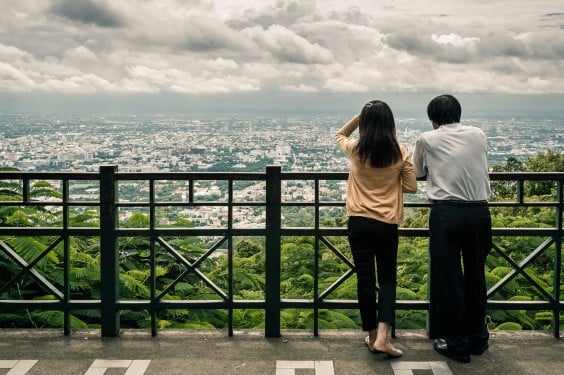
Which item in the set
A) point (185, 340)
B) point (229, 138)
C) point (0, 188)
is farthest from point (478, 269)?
point (229, 138)

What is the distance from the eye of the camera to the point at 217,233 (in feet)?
17.7

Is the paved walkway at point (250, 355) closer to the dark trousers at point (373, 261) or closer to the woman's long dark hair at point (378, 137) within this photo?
the dark trousers at point (373, 261)

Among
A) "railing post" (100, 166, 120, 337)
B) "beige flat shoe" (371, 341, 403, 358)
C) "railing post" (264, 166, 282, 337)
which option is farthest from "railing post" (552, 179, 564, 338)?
"railing post" (100, 166, 120, 337)

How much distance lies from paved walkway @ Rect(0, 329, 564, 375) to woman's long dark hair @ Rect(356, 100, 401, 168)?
1586mm

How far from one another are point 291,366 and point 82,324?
2.14 metres

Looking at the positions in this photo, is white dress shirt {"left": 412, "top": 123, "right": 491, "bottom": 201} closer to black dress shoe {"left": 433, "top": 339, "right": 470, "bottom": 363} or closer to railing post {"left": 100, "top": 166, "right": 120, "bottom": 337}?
black dress shoe {"left": 433, "top": 339, "right": 470, "bottom": 363}

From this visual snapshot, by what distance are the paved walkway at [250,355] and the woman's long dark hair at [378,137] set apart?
159 cm

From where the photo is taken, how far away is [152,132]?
28.7 m

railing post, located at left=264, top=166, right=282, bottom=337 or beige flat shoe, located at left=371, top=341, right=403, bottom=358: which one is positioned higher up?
railing post, located at left=264, top=166, right=282, bottom=337

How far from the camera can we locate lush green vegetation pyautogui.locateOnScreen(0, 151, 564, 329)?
5.88 m

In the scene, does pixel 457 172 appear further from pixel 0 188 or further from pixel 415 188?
pixel 0 188

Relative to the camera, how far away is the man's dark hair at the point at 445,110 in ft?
15.5

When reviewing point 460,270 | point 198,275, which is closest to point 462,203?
point 460,270

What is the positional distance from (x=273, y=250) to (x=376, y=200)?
45.1 inches
